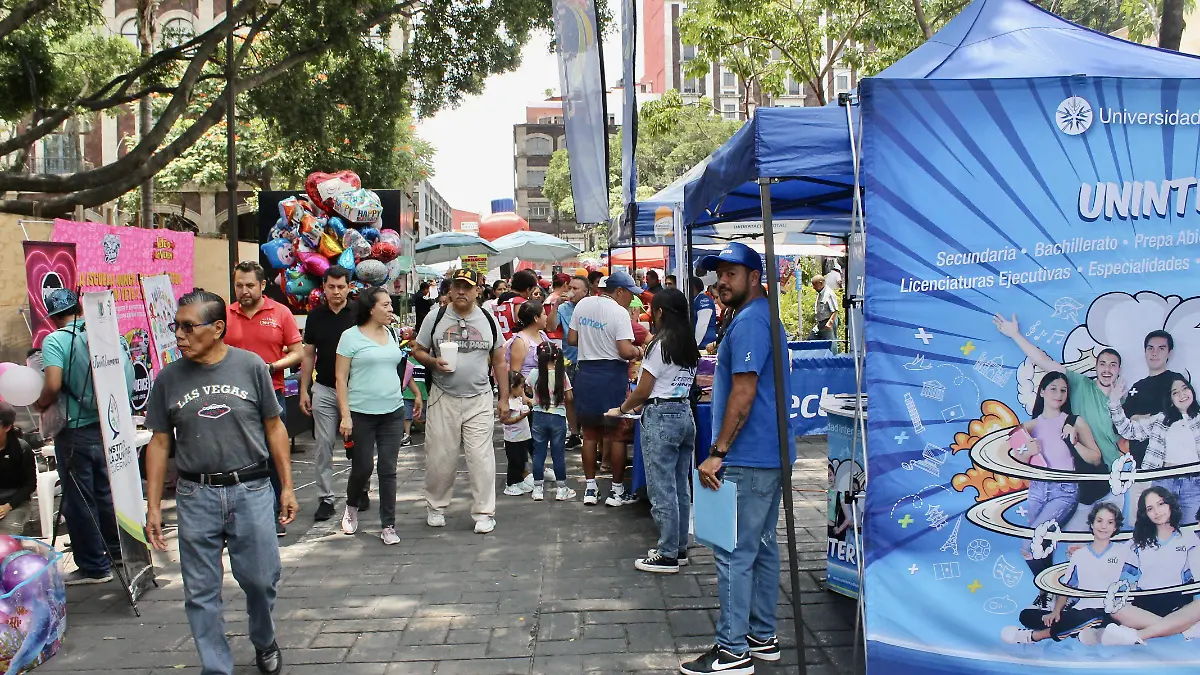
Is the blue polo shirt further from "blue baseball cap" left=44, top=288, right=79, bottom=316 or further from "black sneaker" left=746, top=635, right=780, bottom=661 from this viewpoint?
"blue baseball cap" left=44, top=288, right=79, bottom=316

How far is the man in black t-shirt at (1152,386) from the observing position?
3287mm

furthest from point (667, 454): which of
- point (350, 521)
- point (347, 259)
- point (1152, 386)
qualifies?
point (347, 259)

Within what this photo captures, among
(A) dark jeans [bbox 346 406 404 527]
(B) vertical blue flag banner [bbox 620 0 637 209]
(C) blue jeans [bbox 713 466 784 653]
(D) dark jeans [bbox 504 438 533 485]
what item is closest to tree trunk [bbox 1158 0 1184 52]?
(B) vertical blue flag banner [bbox 620 0 637 209]

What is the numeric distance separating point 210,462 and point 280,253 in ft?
21.8

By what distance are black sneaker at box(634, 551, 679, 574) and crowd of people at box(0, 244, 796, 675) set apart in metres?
0.01

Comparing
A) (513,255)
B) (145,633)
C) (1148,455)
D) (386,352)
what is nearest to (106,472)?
(145,633)

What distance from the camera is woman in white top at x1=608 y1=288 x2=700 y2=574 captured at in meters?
5.38

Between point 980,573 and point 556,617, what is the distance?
7.84 ft

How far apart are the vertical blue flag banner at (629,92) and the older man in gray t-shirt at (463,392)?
80.0 inches

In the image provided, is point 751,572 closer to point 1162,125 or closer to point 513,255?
point 1162,125

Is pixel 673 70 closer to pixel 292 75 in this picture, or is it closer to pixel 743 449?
pixel 292 75

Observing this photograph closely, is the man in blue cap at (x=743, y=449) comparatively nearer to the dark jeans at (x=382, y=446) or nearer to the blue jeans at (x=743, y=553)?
the blue jeans at (x=743, y=553)

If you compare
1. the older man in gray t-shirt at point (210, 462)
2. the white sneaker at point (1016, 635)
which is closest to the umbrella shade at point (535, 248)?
the older man in gray t-shirt at point (210, 462)

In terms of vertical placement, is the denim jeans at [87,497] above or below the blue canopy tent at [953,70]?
below
